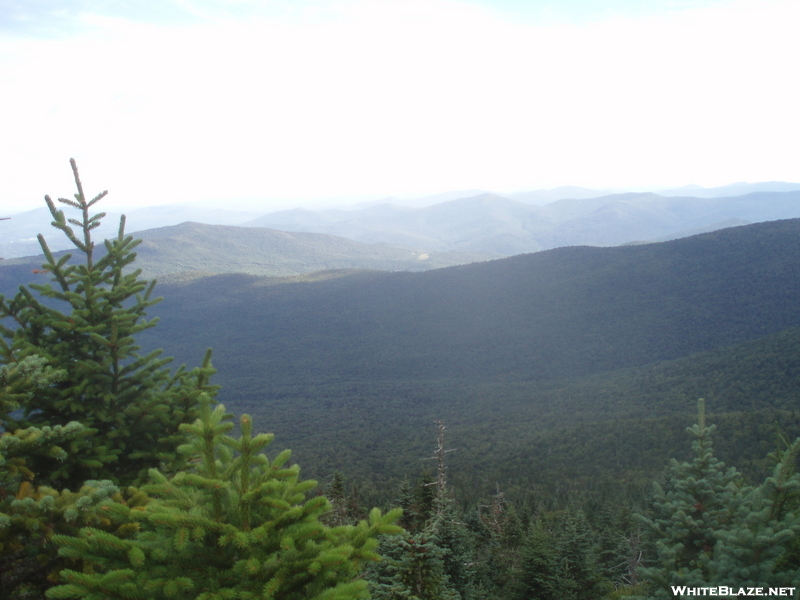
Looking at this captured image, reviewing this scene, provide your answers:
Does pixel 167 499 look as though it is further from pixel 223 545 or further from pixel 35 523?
pixel 35 523

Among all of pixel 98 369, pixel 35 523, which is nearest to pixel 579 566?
pixel 98 369

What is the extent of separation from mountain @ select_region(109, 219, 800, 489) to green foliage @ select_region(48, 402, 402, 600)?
60761mm

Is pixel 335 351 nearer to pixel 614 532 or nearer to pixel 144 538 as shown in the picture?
pixel 614 532

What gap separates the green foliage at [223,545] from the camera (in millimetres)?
3582

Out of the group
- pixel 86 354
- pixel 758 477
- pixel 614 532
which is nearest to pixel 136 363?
pixel 86 354

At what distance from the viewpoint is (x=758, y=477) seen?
44406 mm

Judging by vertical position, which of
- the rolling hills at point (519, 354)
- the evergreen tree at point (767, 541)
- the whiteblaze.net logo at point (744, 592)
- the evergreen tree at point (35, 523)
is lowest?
the rolling hills at point (519, 354)

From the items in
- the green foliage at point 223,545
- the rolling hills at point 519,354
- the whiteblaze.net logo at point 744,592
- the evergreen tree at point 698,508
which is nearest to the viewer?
the green foliage at point 223,545

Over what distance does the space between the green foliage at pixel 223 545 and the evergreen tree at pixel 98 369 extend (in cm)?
405

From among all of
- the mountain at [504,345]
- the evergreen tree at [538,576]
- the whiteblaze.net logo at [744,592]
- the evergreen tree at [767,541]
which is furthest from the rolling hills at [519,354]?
the whiteblaze.net logo at [744,592]

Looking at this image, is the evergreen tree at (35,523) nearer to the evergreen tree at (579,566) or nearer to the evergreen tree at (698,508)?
the evergreen tree at (698,508)

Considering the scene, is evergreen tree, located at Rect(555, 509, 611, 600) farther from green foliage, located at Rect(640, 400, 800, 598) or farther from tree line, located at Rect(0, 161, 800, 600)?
green foliage, located at Rect(640, 400, 800, 598)

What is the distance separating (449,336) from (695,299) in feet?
226

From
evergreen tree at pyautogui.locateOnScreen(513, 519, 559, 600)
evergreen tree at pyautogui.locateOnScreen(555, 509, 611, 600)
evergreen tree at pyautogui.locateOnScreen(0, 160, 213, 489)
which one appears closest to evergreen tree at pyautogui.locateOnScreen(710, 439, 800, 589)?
evergreen tree at pyautogui.locateOnScreen(0, 160, 213, 489)
